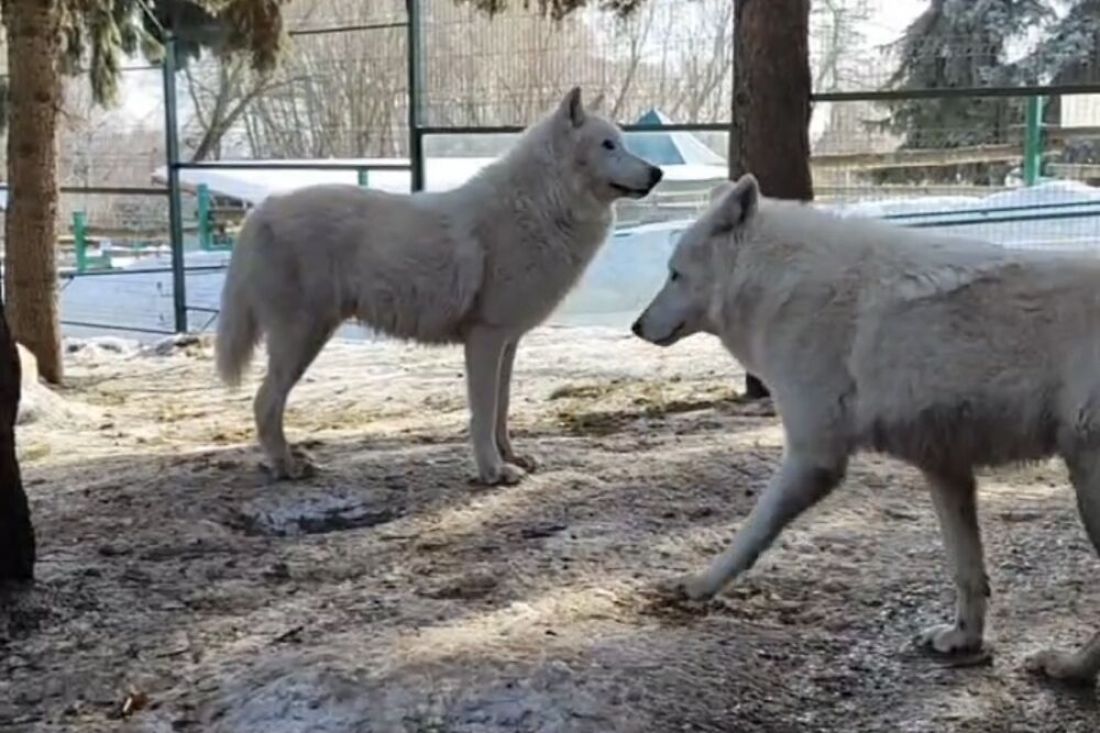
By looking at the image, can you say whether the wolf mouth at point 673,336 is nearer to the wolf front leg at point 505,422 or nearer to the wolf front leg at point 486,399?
the wolf front leg at point 486,399

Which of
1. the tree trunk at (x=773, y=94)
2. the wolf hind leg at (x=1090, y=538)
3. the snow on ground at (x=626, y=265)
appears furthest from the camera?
the snow on ground at (x=626, y=265)

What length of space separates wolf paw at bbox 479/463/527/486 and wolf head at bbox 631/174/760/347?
4.14ft

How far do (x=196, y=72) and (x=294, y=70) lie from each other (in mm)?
879

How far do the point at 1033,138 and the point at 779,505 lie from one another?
525 cm

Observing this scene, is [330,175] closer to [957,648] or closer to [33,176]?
[33,176]

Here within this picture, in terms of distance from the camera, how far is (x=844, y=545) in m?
3.81

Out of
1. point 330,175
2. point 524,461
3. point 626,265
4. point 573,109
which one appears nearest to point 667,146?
point 626,265

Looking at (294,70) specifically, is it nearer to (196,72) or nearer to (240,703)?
(196,72)

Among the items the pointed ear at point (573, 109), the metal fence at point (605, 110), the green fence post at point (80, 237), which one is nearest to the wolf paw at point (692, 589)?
the pointed ear at point (573, 109)

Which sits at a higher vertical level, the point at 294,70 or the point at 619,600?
the point at 294,70

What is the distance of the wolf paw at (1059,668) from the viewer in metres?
2.80

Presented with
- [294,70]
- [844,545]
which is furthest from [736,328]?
[294,70]

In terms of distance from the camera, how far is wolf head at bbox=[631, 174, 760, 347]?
317 cm

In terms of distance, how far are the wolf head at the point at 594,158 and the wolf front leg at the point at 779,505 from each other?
6.51 ft
